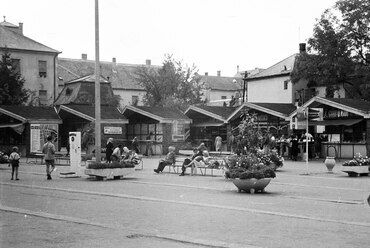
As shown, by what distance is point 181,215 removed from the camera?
12.6 m

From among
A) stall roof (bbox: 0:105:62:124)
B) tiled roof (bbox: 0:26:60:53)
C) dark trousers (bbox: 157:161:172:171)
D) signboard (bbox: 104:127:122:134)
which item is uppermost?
tiled roof (bbox: 0:26:60:53)

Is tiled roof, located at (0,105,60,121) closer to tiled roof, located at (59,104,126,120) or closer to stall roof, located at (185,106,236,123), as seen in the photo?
tiled roof, located at (59,104,126,120)

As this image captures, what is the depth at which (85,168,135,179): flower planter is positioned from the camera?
22.6m

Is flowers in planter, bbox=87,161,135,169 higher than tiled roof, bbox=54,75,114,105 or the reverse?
the reverse

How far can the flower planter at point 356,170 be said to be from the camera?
2420 cm

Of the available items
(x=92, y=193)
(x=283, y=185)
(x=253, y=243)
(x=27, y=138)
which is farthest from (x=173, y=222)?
(x=27, y=138)

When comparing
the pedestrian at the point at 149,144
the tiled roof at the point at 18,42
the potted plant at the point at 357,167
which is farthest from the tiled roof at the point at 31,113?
the potted plant at the point at 357,167

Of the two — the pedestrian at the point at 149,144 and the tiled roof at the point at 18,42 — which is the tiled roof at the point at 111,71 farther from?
the pedestrian at the point at 149,144

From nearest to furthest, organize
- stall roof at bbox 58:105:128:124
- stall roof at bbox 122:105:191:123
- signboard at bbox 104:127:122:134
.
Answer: stall roof at bbox 58:105:128:124 → signboard at bbox 104:127:122:134 → stall roof at bbox 122:105:191:123

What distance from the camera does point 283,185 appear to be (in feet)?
66.8

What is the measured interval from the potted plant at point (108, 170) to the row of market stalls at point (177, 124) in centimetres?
1876

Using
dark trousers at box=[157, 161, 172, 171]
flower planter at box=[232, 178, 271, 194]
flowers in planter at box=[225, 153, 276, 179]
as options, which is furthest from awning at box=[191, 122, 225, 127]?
flower planter at box=[232, 178, 271, 194]

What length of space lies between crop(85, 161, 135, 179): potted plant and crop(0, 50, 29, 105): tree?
121ft

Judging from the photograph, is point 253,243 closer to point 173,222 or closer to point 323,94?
point 173,222
